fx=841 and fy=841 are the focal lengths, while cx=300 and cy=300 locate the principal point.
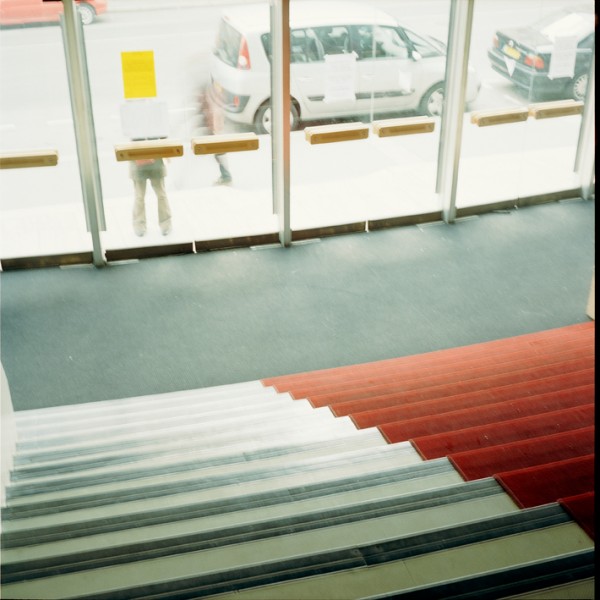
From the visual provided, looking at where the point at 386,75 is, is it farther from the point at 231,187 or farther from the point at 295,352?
the point at 295,352

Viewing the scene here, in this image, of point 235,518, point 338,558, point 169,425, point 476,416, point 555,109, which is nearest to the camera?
point 338,558

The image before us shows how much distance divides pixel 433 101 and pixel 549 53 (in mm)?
1401

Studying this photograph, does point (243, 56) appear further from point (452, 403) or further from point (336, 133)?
point (452, 403)

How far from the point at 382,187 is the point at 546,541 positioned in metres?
6.52

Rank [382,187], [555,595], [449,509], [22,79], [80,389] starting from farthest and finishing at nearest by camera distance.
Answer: [382,187] < [22,79] < [80,389] < [449,509] < [555,595]

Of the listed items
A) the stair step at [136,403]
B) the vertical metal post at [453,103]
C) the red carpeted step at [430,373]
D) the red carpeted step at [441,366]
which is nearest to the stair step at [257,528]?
the red carpeted step at [430,373]

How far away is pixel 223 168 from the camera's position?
8.23 meters

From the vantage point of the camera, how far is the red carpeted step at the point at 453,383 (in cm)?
516

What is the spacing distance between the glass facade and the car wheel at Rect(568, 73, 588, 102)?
0.02 m

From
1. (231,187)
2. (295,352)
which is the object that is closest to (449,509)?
(295,352)

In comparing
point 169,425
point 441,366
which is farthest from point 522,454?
point 441,366

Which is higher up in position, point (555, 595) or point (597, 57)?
point (597, 57)

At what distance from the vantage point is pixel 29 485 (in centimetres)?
373

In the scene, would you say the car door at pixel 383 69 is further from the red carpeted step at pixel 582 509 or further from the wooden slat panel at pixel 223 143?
the red carpeted step at pixel 582 509
